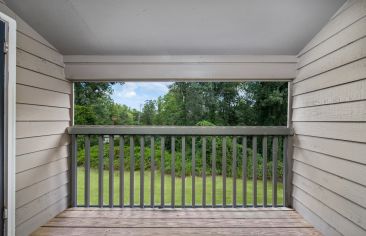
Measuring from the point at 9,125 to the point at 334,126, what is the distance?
2.47 metres

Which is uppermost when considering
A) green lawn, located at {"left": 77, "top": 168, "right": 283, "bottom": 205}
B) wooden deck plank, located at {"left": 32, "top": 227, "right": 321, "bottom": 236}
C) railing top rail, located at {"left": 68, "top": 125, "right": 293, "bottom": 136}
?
railing top rail, located at {"left": 68, "top": 125, "right": 293, "bottom": 136}

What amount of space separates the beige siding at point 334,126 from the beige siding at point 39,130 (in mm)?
2468

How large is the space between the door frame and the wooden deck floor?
1.34ft

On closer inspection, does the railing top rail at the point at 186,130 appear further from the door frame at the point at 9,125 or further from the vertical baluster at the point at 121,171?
the door frame at the point at 9,125

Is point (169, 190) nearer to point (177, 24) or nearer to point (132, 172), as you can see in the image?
point (132, 172)

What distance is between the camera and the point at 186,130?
263cm

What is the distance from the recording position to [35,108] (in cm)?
216

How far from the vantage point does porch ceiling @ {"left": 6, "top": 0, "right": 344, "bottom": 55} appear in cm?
189

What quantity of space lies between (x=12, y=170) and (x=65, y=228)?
0.73 meters

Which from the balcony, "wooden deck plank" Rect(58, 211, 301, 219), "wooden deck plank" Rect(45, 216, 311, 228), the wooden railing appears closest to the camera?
"wooden deck plank" Rect(45, 216, 311, 228)

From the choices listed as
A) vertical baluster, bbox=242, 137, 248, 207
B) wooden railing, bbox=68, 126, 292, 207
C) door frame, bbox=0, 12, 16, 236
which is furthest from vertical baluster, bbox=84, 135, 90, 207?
vertical baluster, bbox=242, 137, 248, 207

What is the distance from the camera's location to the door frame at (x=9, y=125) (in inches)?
70.6

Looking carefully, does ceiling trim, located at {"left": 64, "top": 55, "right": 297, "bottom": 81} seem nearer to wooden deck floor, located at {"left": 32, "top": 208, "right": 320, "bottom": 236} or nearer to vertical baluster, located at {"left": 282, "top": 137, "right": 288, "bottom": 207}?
vertical baluster, located at {"left": 282, "top": 137, "right": 288, "bottom": 207}

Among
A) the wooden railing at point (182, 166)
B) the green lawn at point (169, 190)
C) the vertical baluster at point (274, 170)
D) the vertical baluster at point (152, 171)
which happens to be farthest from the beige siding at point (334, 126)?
the vertical baluster at point (152, 171)
